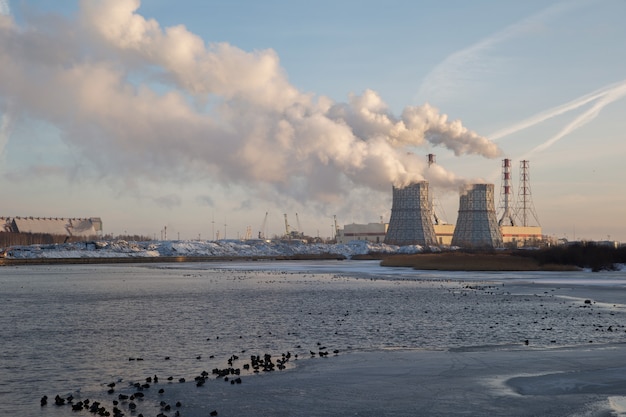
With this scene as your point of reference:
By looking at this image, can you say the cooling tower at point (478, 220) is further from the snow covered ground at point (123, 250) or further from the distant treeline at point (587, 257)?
the distant treeline at point (587, 257)

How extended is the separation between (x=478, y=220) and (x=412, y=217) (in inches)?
642

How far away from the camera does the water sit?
1933cm

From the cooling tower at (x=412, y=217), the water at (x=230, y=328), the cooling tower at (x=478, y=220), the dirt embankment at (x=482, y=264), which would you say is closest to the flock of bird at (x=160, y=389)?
the water at (x=230, y=328)

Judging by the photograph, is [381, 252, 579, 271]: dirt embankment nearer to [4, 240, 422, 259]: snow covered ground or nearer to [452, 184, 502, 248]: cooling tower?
[452, 184, 502, 248]: cooling tower

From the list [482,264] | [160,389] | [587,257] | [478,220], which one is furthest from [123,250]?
[160,389]

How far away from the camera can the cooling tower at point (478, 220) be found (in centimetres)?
15688

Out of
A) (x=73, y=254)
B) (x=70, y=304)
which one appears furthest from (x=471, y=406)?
(x=73, y=254)

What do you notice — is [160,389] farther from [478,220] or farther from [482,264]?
[478,220]

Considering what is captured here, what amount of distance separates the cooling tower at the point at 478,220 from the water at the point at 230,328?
110337 millimetres

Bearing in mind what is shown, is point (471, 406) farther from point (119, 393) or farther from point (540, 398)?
point (119, 393)

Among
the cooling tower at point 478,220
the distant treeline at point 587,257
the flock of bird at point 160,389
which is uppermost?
the cooling tower at point 478,220

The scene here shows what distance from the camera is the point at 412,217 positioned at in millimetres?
154125

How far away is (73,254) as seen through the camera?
165 m

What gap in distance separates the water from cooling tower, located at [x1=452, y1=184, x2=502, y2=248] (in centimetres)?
11034
